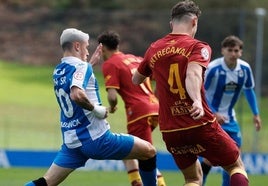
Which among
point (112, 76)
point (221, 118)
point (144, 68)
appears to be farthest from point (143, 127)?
point (144, 68)

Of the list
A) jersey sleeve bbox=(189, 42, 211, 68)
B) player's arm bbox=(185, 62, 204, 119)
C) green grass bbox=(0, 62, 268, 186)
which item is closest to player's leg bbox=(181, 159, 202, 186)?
player's arm bbox=(185, 62, 204, 119)

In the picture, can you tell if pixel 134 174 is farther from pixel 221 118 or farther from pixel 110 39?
pixel 110 39

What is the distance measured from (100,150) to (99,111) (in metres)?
0.49

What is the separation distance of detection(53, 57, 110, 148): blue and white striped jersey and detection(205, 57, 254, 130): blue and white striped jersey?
3.77m

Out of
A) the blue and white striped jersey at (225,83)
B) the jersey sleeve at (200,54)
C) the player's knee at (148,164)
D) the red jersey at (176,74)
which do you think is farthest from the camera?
the blue and white striped jersey at (225,83)

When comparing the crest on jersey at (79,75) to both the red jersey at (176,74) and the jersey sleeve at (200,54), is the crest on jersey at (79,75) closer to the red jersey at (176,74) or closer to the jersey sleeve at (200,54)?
the red jersey at (176,74)

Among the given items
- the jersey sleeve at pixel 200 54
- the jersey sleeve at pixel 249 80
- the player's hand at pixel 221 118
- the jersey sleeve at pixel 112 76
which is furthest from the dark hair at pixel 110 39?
the jersey sleeve at pixel 200 54

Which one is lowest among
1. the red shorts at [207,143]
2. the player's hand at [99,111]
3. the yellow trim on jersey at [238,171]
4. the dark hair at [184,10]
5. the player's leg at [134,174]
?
the player's leg at [134,174]

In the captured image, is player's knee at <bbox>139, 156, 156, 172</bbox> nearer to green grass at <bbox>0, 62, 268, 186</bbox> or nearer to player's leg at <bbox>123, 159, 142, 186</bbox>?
player's leg at <bbox>123, 159, 142, 186</bbox>

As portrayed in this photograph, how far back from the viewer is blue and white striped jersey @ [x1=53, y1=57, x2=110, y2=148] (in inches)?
405

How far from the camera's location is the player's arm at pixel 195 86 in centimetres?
928

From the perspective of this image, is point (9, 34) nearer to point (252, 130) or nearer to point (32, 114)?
point (32, 114)

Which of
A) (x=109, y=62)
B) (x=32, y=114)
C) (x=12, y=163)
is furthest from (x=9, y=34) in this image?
(x=109, y=62)

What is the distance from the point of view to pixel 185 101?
9750 mm
